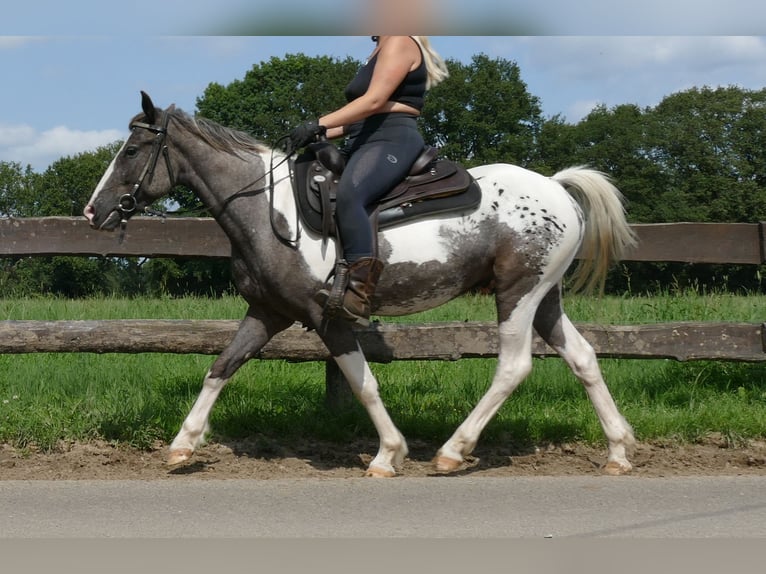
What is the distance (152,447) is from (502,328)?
8.25ft

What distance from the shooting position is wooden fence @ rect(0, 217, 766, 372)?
6.78m

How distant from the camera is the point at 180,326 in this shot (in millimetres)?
6809

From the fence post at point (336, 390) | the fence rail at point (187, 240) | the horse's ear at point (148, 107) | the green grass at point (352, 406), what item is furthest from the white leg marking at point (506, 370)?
the horse's ear at point (148, 107)

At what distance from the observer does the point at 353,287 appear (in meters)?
5.62

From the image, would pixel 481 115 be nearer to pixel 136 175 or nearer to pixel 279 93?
pixel 279 93

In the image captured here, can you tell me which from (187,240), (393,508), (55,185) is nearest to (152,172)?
(187,240)

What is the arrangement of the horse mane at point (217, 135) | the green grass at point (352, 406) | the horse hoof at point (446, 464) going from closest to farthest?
the horse hoof at point (446, 464)
the horse mane at point (217, 135)
the green grass at point (352, 406)

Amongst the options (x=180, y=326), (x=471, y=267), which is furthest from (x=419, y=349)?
(x=180, y=326)

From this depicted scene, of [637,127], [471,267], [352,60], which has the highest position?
[352,60]

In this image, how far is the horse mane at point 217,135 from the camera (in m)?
6.15

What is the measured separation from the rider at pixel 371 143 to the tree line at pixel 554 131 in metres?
33.1

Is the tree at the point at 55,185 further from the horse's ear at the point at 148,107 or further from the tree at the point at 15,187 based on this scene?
the horse's ear at the point at 148,107

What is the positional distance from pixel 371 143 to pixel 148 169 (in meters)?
1.42

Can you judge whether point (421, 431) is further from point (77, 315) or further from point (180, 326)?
point (77, 315)
